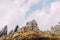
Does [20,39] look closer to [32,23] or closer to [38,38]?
[38,38]

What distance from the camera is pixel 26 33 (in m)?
96.9

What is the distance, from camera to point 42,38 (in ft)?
307

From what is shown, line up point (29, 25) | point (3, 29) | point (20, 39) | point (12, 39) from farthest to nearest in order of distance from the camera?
point (3, 29) < point (29, 25) < point (12, 39) < point (20, 39)

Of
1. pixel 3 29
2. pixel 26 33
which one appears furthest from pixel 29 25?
pixel 26 33

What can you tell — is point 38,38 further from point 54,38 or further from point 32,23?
point 32,23

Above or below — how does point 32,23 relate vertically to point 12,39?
above

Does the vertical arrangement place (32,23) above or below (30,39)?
above

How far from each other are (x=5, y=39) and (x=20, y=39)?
55.7ft

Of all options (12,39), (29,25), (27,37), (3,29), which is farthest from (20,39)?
(3,29)

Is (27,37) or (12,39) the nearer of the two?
(27,37)

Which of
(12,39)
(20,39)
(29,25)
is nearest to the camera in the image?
(20,39)

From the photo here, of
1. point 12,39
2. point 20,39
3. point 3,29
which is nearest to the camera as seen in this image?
point 20,39

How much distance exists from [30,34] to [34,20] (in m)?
47.4

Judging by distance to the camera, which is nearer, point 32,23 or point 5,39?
point 5,39
